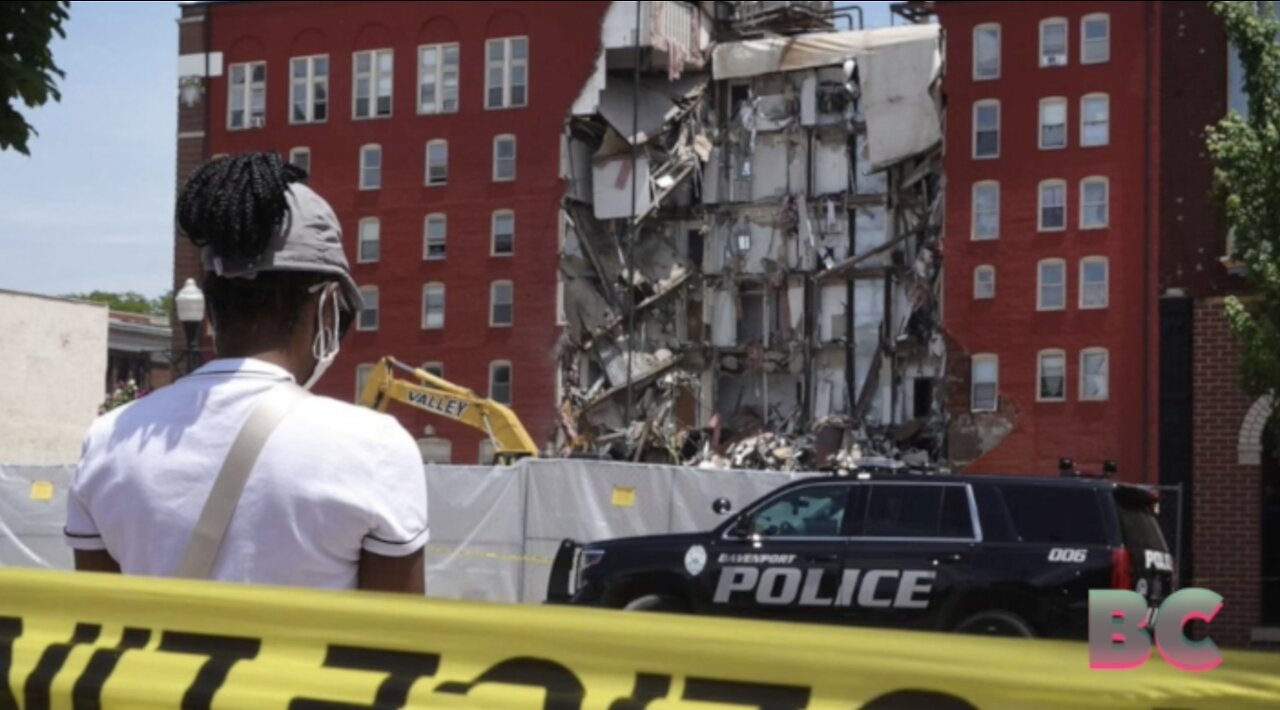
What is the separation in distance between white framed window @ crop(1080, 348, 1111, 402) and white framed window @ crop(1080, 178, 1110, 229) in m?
3.55

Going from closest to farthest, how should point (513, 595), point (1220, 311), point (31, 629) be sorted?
point (31, 629), point (513, 595), point (1220, 311)

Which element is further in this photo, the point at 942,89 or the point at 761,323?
the point at 761,323

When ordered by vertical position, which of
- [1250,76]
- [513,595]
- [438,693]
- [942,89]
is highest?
[942,89]

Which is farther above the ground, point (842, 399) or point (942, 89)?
point (942, 89)

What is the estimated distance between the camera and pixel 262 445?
3752mm

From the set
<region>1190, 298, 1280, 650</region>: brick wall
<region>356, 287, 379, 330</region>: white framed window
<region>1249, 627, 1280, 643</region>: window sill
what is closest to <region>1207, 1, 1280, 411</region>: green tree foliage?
<region>1249, 627, 1280, 643</region>: window sill

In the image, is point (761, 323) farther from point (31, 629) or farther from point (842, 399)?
point (31, 629)

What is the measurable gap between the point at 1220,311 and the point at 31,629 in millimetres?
37114

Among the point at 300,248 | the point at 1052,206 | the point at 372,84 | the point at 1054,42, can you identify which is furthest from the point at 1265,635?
the point at 372,84

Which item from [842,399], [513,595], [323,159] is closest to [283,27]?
[323,159]

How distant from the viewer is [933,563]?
61.8ft

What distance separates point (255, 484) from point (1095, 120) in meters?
59.1

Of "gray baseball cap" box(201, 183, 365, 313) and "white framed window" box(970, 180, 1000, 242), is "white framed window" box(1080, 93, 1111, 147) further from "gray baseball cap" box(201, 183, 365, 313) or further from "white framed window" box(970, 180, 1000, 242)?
"gray baseball cap" box(201, 183, 365, 313)

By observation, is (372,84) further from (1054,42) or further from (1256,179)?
(1256,179)
